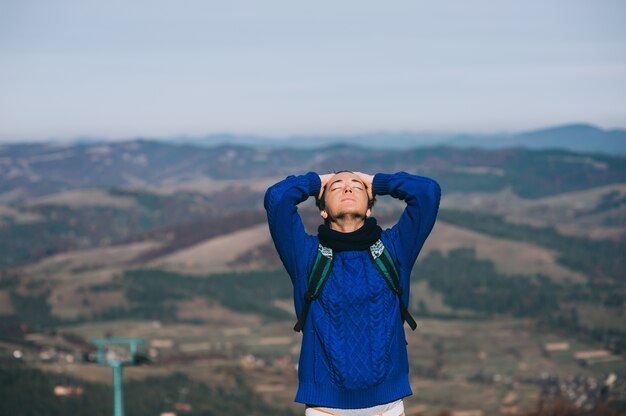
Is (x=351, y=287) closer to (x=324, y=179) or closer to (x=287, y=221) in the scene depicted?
(x=287, y=221)

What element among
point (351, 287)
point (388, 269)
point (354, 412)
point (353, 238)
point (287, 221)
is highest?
point (287, 221)

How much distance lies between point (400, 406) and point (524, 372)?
14254cm

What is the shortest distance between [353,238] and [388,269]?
42 cm

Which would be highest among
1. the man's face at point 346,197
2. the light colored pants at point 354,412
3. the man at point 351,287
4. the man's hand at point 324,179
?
the man's hand at point 324,179

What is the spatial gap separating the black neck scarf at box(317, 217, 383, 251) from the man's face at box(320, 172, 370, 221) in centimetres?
13

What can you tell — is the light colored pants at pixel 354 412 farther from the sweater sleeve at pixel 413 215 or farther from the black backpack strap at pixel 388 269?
the sweater sleeve at pixel 413 215

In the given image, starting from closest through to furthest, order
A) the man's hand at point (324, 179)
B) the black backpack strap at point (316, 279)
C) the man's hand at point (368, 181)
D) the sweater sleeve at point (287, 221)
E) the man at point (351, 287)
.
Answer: the man at point (351, 287), the black backpack strap at point (316, 279), the sweater sleeve at point (287, 221), the man's hand at point (368, 181), the man's hand at point (324, 179)

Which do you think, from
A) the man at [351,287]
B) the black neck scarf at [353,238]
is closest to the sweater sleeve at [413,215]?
the man at [351,287]

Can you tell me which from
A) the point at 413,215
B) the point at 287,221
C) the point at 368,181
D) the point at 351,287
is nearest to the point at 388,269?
the point at 351,287

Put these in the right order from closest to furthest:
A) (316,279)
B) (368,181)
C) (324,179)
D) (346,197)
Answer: (316,279) < (346,197) < (368,181) < (324,179)

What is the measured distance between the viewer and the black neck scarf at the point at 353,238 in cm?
871

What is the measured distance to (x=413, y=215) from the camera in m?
8.83

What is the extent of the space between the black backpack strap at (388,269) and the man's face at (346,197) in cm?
35

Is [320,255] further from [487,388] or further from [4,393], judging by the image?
[487,388]
